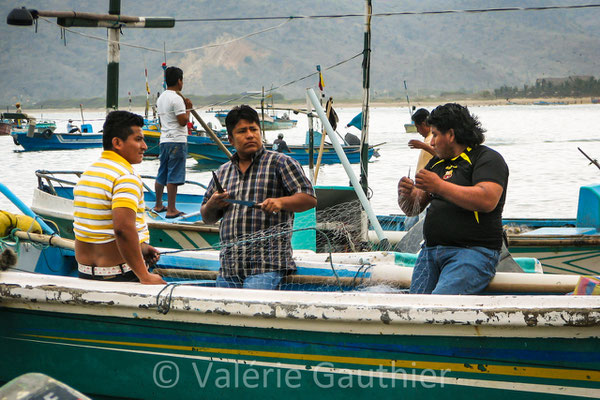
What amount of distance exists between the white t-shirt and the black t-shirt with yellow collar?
4.89 meters

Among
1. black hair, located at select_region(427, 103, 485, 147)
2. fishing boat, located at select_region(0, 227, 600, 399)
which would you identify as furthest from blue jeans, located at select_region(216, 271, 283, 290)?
black hair, located at select_region(427, 103, 485, 147)

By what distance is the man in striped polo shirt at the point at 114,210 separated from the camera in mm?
3565

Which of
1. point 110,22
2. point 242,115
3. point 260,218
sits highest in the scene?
point 110,22

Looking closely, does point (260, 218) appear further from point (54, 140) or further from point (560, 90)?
point (560, 90)

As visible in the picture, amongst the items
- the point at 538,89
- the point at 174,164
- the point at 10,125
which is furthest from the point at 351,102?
the point at 174,164

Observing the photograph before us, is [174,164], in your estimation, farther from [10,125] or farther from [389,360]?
Result: [10,125]

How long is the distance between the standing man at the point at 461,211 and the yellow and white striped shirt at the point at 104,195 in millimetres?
1596

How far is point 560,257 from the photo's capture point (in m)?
7.18

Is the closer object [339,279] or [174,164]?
[339,279]

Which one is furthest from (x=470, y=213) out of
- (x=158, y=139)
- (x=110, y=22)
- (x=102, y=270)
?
(x=158, y=139)

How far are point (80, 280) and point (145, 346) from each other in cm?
56

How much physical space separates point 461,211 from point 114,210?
194 centimetres

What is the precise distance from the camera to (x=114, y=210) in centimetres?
354

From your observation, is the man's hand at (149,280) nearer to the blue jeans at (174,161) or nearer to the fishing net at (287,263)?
the fishing net at (287,263)
